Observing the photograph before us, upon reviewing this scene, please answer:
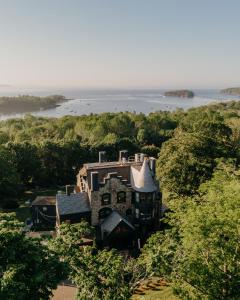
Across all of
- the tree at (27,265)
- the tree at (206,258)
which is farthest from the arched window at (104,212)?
the tree at (27,265)

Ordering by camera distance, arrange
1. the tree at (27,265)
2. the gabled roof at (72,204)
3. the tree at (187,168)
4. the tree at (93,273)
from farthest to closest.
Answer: the tree at (187,168) → the gabled roof at (72,204) → the tree at (93,273) → the tree at (27,265)

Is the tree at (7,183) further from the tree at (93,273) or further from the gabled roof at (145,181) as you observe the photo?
the tree at (93,273)

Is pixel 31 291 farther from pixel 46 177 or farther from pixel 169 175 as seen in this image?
pixel 46 177

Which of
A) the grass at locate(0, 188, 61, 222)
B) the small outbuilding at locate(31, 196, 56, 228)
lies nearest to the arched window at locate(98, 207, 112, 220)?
the small outbuilding at locate(31, 196, 56, 228)

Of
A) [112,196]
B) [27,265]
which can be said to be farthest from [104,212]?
[27,265]

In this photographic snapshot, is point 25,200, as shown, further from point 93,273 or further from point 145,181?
point 93,273

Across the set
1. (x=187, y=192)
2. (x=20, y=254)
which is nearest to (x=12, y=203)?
(x=187, y=192)

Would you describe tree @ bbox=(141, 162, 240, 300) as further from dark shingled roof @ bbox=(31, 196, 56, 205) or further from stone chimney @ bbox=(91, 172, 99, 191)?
dark shingled roof @ bbox=(31, 196, 56, 205)

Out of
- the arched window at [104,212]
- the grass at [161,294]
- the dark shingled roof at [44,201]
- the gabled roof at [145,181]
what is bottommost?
the grass at [161,294]
